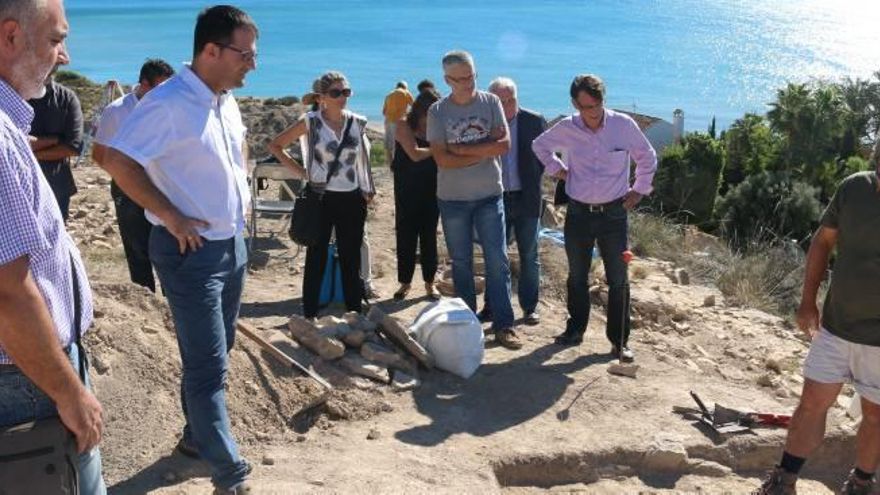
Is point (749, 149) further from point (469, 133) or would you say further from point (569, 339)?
point (469, 133)

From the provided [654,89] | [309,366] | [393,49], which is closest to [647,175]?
[309,366]

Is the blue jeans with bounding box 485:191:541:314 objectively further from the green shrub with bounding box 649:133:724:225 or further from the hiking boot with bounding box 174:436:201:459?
the green shrub with bounding box 649:133:724:225

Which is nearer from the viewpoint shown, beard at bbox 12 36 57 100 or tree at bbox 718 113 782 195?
beard at bbox 12 36 57 100

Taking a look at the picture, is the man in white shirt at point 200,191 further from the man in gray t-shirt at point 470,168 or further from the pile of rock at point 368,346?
the man in gray t-shirt at point 470,168

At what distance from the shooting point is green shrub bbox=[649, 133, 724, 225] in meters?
24.6

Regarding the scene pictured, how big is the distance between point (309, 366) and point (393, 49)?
3303 inches

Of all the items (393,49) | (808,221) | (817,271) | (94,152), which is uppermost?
(393,49)

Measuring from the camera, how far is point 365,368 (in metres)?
5.77

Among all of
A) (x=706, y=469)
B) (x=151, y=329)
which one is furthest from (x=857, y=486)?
(x=151, y=329)

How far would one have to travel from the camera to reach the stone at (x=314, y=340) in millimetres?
5809

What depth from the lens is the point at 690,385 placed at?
20.1ft

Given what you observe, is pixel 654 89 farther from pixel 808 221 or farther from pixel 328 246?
pixel 328 246

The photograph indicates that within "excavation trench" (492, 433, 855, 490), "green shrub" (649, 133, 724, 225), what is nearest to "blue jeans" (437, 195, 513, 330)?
"excavation trench" (492, 433, 855, 490)

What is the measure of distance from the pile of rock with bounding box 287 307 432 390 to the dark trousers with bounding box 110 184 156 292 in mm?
1159
